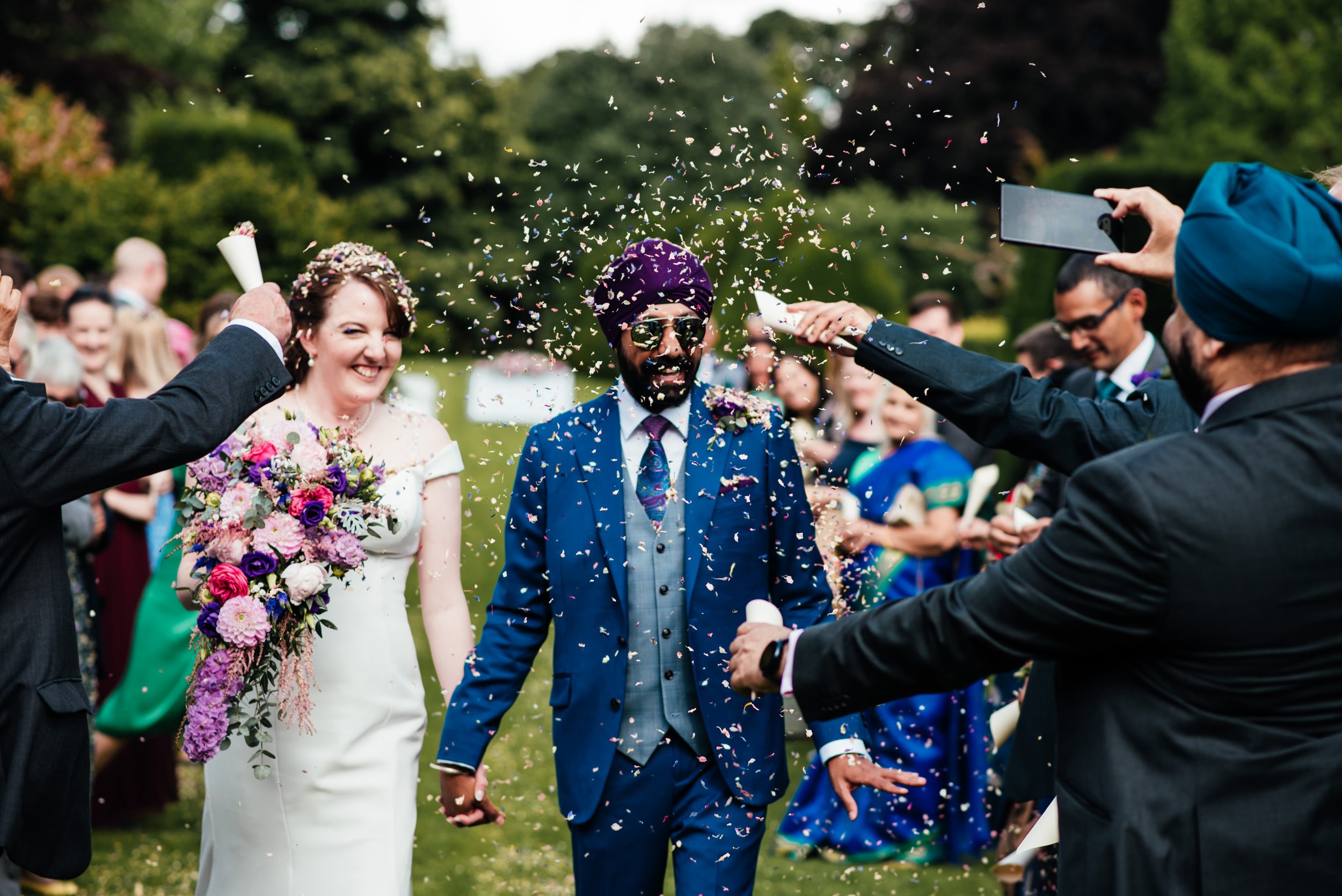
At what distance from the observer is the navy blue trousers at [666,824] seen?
3.69 meters

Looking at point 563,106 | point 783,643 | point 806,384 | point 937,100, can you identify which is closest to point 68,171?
point 806,384

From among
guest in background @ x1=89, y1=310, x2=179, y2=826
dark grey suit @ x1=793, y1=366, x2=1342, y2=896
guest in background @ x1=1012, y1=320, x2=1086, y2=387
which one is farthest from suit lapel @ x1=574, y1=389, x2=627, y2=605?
guest in background @ x1=89, y1=310, x2=179, y2=826

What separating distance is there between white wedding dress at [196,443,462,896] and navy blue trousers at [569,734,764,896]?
2.94 ft

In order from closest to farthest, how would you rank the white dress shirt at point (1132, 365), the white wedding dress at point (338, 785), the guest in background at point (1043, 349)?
1. the white wedding dress at point (338, 785)
2. the white dress shirt at point (1132, 365)
3. the guest in background at point (1043, 349)

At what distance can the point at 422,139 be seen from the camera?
36344 millimetres

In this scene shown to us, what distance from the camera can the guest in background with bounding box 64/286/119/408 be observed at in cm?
714

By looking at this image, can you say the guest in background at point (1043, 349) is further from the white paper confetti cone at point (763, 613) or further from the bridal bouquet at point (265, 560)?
the white paper confetti cone at point (763, 613)

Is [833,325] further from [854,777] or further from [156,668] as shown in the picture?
[156,668]

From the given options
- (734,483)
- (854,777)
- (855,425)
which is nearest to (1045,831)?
→ (854,777)

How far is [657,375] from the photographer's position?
12.7 feet

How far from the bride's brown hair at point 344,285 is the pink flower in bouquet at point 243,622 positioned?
0.95 m

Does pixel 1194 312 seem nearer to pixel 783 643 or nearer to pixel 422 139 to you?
pixel 783 643

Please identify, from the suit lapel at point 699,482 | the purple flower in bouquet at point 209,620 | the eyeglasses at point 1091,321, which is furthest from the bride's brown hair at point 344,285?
the eyeglasses at point 1091,321

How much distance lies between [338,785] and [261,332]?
5.26 ft
